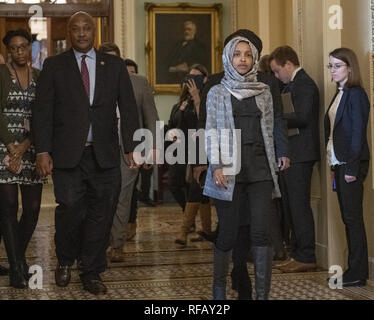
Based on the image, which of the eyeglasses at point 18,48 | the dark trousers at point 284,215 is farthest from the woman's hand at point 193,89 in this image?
the eyeglasses at point 18,48

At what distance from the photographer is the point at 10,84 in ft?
16.6

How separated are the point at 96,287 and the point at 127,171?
4.37 ft

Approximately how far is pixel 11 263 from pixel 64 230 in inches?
18.0

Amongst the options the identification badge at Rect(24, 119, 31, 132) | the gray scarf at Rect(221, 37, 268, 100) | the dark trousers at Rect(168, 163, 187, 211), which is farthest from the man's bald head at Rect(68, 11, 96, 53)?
the dark trousers at Rect(168, 163, 187, 211)

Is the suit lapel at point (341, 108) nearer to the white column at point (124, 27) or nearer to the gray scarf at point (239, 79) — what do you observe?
the gray scarf at point (239, 79)

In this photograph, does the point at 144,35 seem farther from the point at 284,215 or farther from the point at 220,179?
the point at 220,179

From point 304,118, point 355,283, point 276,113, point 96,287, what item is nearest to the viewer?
point 276,113

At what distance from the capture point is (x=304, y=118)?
5.57 meters

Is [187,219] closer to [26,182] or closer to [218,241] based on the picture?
[26,182]

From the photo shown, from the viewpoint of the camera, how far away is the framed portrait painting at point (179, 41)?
12.1 metres

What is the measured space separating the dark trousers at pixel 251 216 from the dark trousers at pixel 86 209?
108cm

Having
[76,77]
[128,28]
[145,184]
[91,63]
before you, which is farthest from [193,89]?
[145,184]

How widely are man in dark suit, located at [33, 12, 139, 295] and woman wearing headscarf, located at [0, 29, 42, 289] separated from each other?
12.6 inches

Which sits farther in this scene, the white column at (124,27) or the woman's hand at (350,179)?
the white column at (124,27)
